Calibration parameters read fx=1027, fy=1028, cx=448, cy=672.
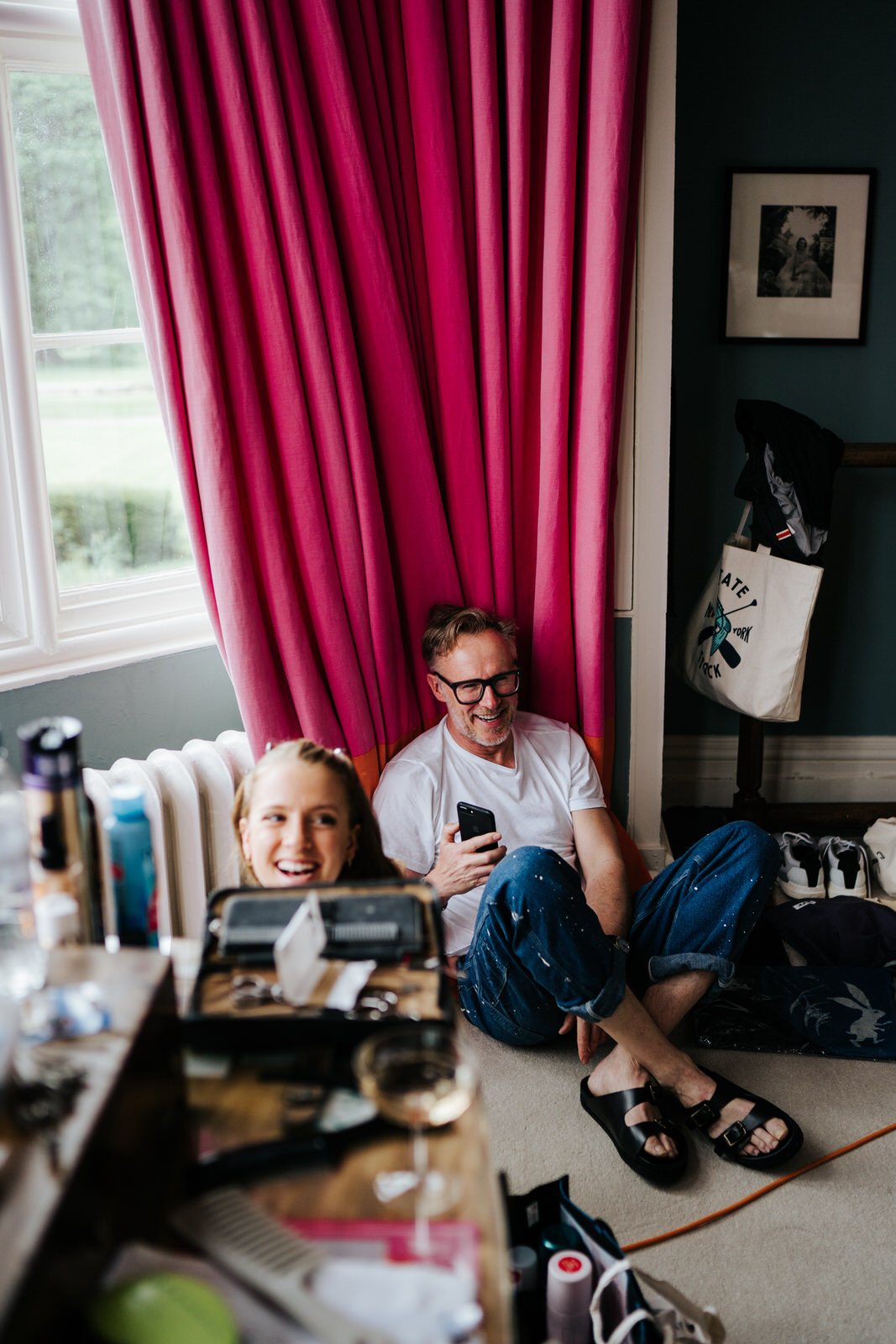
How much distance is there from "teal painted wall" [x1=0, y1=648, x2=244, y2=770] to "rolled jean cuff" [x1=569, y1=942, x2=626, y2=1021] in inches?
38.3

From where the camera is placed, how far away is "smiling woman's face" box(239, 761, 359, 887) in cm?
133

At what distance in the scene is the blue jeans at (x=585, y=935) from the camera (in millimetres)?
1715

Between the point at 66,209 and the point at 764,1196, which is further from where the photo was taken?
the point at 66,209

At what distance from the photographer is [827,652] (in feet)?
9.90

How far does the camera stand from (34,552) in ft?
6.51

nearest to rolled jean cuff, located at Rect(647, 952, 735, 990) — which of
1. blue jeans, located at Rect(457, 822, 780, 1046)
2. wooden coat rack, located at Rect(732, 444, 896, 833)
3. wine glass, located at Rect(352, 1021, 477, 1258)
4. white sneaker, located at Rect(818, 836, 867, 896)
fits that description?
blue jeans, located at Rect(457, 822, 780, 1046)

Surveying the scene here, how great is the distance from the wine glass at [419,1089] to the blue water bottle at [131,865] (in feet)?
1.02

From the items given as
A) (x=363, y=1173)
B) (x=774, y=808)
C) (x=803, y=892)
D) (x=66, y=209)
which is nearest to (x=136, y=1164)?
(x=363, y=1173)

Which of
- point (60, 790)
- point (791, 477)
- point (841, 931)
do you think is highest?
point (791, 477)

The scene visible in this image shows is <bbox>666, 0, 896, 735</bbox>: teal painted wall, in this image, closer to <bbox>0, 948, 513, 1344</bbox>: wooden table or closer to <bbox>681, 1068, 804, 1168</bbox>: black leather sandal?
<bbox>681, 1068, 804, 1168</bbox>: black leather sandal

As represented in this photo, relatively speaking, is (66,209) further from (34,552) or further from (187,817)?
(187,817)

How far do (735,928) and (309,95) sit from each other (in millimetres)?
1715

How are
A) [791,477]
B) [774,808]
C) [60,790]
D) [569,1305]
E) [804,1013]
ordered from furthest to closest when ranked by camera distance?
[774,808] < [791,477] < [804,1013] < [569,1305] < [60,790]

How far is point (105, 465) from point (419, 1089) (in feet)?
5.33
